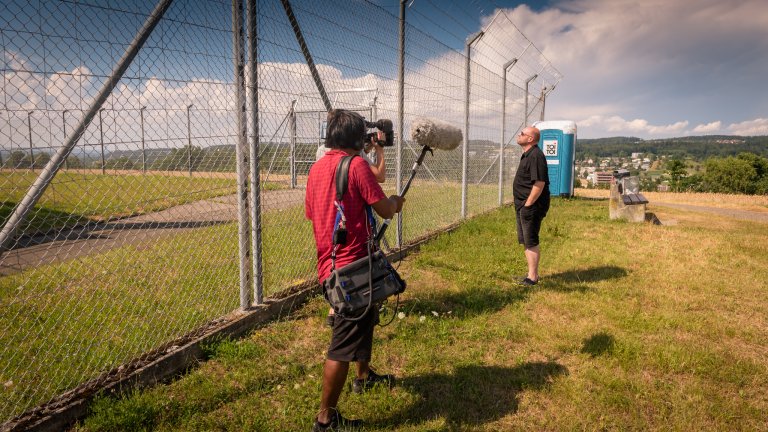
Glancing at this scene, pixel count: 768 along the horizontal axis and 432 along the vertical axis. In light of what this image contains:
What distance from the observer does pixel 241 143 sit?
142 inches

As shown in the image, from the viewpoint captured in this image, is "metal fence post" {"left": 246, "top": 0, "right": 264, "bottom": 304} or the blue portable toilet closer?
"metal fence post" {"left": 246, "top": 0, "right": 264, "bottom": 304}

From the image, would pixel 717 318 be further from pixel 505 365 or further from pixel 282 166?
pixel 282 166

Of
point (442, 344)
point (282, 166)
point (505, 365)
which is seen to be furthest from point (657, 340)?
point (282, 166)

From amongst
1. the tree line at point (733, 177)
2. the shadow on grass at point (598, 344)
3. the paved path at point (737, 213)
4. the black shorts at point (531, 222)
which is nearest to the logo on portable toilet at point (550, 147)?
the paved path at point (737, 213)

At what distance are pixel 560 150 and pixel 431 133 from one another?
11.7m

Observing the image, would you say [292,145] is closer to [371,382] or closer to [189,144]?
[189,144]

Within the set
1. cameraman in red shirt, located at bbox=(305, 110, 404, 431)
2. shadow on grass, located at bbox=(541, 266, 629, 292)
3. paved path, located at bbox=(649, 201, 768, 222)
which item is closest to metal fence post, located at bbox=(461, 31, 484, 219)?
shadow on grass, located at bbox=(541, 266, 629, 292)

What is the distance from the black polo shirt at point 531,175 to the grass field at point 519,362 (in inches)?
40.9

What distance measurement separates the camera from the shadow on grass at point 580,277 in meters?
5.29

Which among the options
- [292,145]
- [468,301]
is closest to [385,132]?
[292,145]

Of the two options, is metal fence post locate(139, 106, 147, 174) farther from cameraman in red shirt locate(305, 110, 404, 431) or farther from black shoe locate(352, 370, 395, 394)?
black shoe locate(352, 370, 395, 394)

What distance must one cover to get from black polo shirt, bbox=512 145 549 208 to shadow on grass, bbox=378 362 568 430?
2399 millimetres

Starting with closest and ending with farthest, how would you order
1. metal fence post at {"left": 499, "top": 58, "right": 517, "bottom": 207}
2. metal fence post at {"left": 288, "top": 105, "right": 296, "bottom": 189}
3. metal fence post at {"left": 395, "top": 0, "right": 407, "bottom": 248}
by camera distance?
metal fence post at {"left": 288, "top": 105, "right": 296, "bottom": 189} < metal fence post at {"left": 395, "top": 0, "right": 407, "bottom": 248} < metal fence post at {"left": 499, "top": 58, "right": 517, "bottom": 207}

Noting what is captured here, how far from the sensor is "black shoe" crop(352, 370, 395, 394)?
3021 mm
